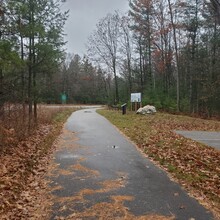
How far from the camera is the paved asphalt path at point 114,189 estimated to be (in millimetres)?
4672

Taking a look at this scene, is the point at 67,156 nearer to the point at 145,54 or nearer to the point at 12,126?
the point at 12,126

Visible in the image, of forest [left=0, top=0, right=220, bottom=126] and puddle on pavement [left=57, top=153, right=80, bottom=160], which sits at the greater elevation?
forest [left=0, top=0, right=220, bottom=126]

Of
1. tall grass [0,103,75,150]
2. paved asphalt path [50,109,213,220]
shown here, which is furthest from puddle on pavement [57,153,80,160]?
tall grass [0,103,75,150]

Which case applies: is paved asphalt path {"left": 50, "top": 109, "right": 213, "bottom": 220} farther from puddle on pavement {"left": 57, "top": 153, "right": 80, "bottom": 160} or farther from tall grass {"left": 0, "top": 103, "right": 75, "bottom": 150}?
tall grass {"left": 0, "top": 103, "right": 75, "bottom": 150}

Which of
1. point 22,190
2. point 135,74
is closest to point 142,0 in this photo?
point 135,74

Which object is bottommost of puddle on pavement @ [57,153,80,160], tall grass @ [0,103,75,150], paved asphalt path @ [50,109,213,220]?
paved asphalt path @ [50,109,213,220]

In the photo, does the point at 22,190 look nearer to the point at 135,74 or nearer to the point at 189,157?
the point at 189,157

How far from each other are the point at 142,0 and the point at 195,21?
701cm

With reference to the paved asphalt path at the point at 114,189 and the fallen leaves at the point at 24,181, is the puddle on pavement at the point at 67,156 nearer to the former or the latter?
the paved asphalt path at the point at 114,189

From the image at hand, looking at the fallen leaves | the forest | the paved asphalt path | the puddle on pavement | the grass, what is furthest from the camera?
the forest

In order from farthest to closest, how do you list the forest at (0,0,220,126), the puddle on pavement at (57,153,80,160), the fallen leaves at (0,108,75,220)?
1. the forest at (0,0,220,126)
2. the puddle on pavement at (57,153,80,160)
3. the fallen leaves at (0,108,75,220)

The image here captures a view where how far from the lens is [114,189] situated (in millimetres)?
5797

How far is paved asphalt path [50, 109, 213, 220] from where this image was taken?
4672 millimetres

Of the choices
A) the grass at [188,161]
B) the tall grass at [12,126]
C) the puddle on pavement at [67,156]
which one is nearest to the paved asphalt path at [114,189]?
the puddle on pavement at [67,156]
